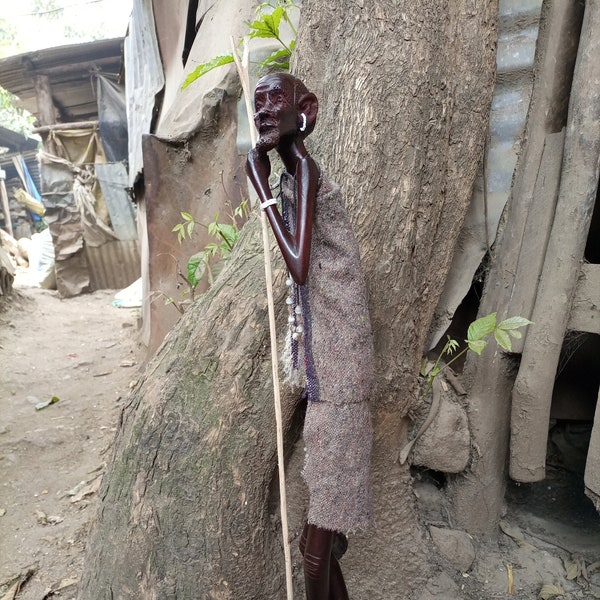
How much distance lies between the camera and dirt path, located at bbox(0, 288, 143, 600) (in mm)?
2742

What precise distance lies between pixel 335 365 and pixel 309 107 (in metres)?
0.76

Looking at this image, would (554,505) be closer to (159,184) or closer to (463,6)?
(463,6)

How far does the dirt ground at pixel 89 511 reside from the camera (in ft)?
7.88

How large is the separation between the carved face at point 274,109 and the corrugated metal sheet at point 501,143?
1.27 meters

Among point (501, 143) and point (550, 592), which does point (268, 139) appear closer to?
point (501, 143)

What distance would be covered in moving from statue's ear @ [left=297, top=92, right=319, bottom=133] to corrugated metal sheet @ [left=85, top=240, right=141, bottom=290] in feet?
27.7

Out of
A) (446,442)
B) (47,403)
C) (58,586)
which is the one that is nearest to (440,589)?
(446,442)

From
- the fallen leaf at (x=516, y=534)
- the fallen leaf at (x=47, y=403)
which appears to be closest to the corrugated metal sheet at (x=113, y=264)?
the fallen leaf at (x=47, y=403)

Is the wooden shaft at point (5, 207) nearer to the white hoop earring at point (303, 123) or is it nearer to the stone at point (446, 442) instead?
the stone at point (446, 442)

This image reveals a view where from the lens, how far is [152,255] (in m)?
3.98

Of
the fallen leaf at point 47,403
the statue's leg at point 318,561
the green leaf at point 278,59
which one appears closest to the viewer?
the statue's leg at point 318,561

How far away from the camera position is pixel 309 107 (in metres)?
1.46

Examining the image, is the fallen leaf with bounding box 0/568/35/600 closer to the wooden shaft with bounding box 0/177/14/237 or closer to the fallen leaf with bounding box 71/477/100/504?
the fallen leaf with bounding box 71/477/100/504

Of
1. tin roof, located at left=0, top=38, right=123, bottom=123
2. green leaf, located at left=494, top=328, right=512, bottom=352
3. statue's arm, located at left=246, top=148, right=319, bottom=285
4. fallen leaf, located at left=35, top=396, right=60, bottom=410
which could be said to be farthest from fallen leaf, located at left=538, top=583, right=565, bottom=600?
tin roof, located at left=0, top=38, right=123, bottom=123
